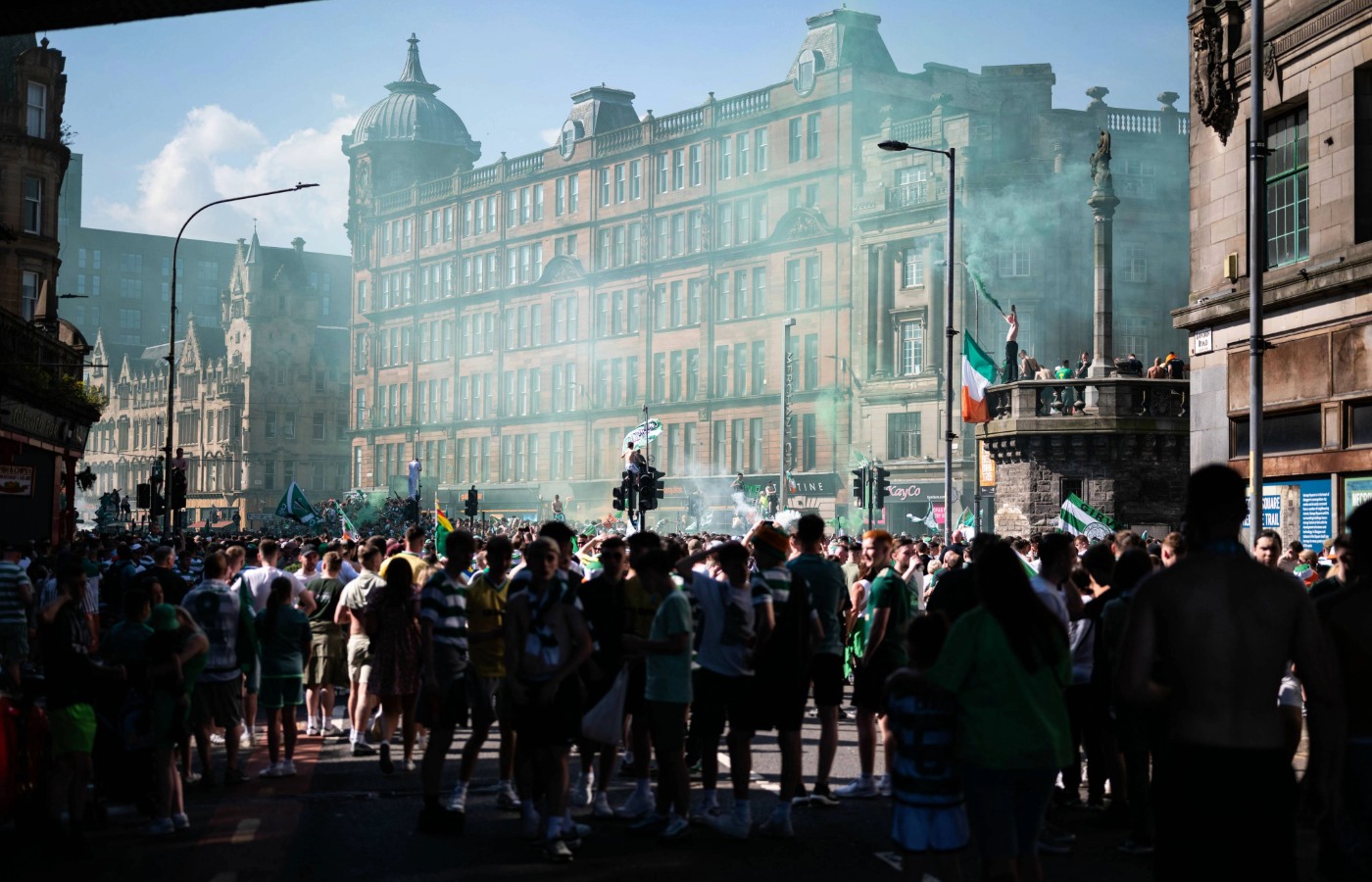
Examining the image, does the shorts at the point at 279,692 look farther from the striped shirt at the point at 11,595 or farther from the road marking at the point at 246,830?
the striped shirt at the point at 11,595

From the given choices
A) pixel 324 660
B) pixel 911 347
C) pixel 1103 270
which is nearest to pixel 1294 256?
pixel 1103 270

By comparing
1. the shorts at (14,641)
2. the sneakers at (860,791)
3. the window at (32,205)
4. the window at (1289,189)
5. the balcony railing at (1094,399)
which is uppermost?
the window at (32,205)

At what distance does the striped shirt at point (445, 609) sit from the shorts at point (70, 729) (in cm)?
220

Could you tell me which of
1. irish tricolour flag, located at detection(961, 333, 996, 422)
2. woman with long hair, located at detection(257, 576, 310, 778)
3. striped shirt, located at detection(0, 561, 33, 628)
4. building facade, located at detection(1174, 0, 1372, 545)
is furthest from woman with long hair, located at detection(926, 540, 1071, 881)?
irish tricolour flag, located at detection(961, 333, 996, 422)

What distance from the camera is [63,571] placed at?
10977 millimetres

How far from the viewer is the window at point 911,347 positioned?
62.4 metres

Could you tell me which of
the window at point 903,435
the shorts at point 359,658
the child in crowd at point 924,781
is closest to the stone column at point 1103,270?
the shorts at point 359,658

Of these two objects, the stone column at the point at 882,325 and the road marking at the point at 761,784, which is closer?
the road marking at the point at 761,784

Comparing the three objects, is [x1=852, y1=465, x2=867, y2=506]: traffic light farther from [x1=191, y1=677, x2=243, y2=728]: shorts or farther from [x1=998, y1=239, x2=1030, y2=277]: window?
[x1=191, y1=677, x2=243, y2=728]: shorts

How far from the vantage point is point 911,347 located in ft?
207

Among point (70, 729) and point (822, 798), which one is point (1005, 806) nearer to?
point (822, 798)

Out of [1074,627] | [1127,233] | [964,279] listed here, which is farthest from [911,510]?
[1074,627]

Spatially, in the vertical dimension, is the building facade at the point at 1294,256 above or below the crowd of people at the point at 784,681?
above

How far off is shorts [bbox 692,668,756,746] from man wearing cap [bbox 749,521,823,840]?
0.33ft
